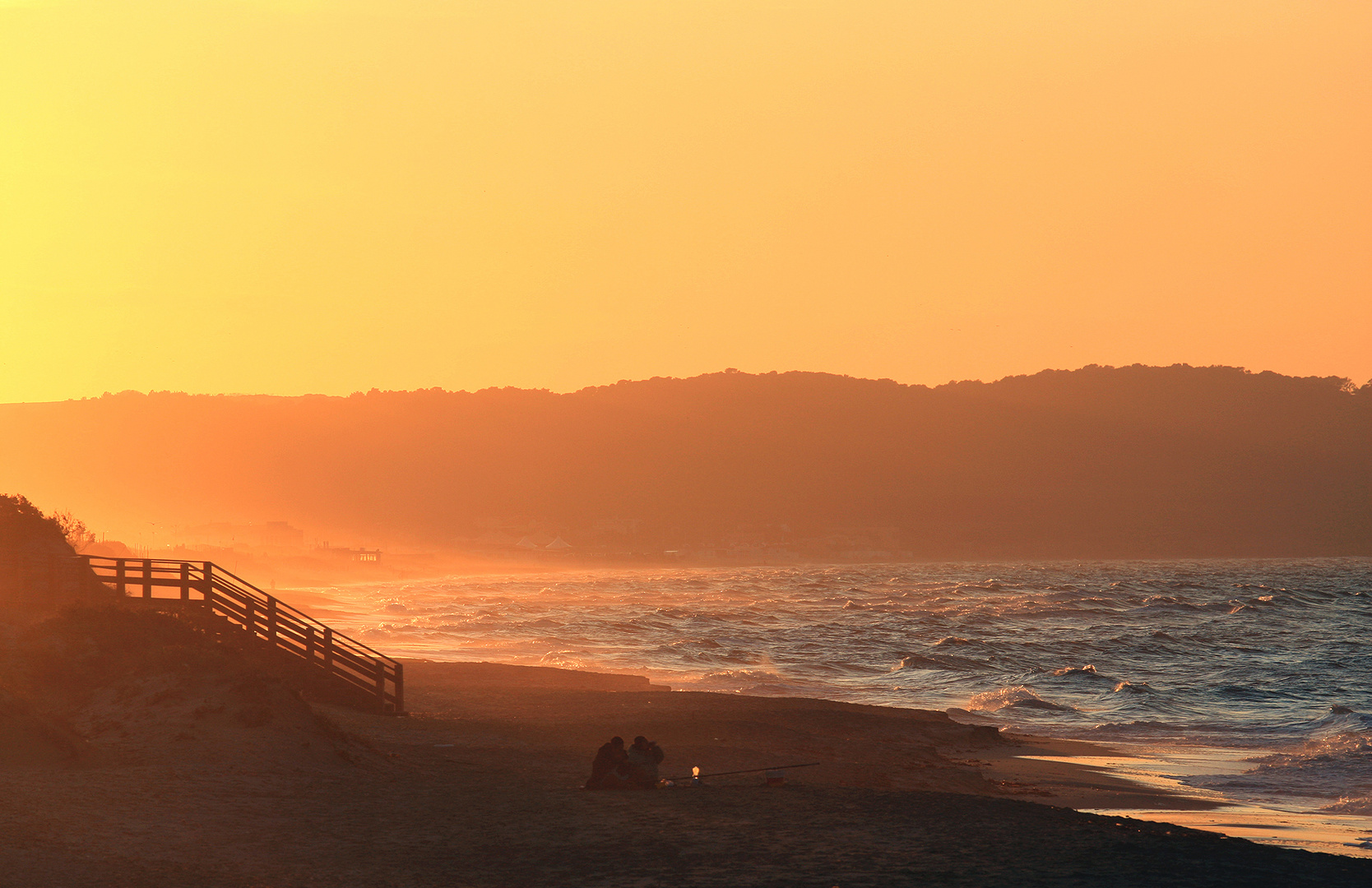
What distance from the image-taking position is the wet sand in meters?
11.4

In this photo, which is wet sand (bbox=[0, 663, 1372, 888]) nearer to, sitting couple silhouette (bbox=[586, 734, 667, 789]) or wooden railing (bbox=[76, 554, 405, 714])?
sitting couple silhouette (bbox=[586, 734, 667, 789])

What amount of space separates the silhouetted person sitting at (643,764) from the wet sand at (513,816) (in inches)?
15.9

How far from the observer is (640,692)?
28.7 m

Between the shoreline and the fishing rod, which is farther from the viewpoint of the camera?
the shoreline

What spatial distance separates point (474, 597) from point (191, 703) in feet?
249

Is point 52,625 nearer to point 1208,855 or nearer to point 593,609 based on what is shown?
point 1208,855

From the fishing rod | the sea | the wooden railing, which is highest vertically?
the wooden railing

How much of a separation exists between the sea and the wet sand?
3704mm

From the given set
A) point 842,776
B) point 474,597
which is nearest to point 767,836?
point 842,776

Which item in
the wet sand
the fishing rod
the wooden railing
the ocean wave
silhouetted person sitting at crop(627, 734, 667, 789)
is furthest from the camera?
the ocean wave

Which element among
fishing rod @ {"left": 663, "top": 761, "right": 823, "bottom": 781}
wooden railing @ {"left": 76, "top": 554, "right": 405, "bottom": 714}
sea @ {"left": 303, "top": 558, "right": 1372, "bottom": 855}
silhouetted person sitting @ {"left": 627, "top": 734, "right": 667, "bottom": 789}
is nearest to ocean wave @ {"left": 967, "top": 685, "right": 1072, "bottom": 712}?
sea @ {"left": 303, "top": 558, "right": 1372, "bottom": 855}

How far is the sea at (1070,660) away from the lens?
72.3 ft

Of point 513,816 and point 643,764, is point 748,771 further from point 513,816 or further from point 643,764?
point 513,816

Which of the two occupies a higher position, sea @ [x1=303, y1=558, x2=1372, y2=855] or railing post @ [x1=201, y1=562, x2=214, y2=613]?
railing post @ [x1=201, y1=562, x2=214, y2=613]
